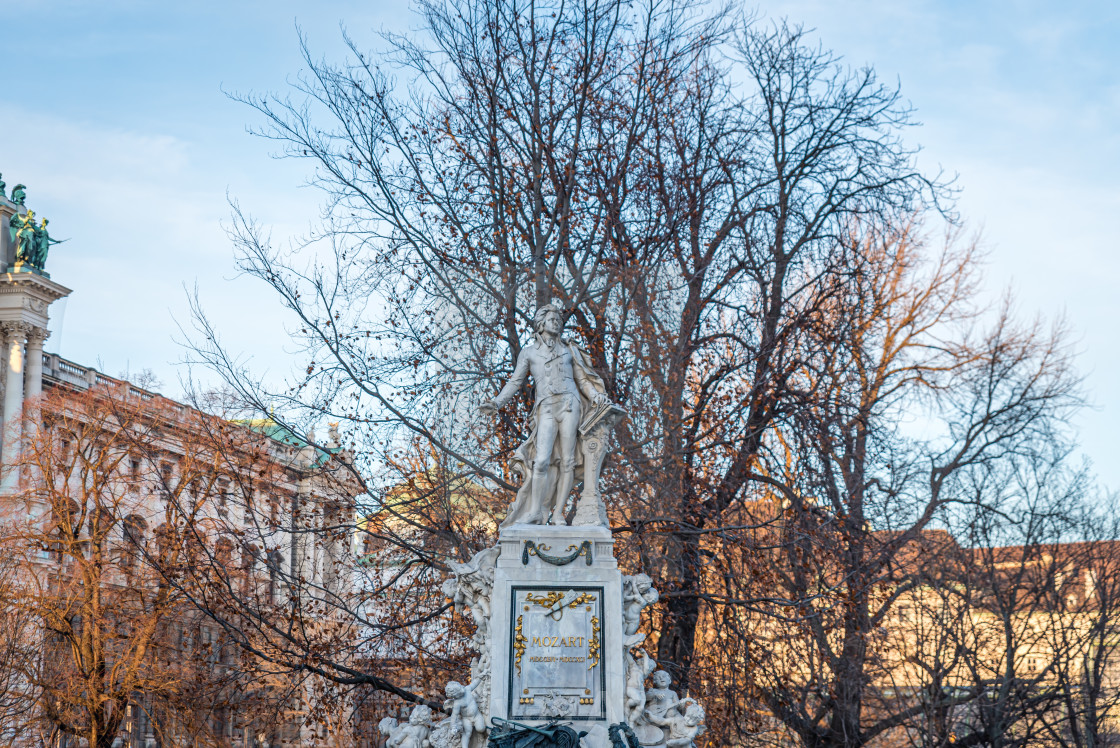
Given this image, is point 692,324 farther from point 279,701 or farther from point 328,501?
point 279,701

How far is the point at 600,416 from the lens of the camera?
11656mm

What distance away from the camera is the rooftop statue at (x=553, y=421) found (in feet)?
38.0

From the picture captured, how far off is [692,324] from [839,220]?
4551mm

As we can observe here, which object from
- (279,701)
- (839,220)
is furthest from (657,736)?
(839,220)

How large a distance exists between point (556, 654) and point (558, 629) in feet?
0.75

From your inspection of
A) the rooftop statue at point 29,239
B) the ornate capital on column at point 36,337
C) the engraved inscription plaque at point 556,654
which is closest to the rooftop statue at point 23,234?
the rooftop statue at point 29,239

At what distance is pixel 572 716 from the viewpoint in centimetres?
1059

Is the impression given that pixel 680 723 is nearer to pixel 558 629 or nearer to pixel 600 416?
pixel 558 629

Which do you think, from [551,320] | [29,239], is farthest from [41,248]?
[551,320]

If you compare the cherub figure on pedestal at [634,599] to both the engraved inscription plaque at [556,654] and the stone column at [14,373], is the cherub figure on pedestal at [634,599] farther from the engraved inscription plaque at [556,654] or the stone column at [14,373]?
the stone column at [14,373]

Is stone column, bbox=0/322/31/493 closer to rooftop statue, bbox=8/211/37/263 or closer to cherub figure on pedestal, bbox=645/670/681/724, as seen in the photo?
rooftop statue, bbox=8/211/37/263

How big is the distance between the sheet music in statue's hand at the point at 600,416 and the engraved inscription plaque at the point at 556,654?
162 centimetres

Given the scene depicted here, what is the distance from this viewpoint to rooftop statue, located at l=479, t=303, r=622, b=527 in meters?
11.6

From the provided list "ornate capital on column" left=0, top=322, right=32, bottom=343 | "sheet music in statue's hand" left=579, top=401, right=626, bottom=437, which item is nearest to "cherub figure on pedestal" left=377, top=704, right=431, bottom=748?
"sheet music in statue's hand" left=579, top=401, right=626, bottom=437
